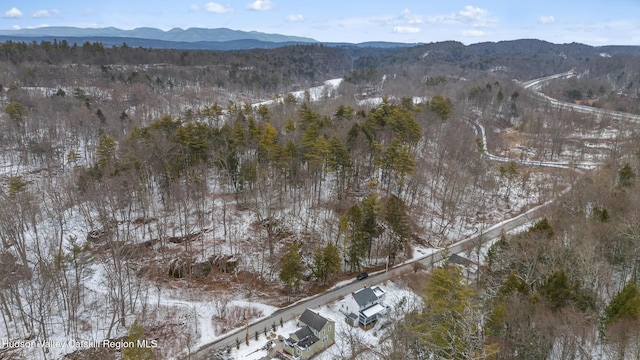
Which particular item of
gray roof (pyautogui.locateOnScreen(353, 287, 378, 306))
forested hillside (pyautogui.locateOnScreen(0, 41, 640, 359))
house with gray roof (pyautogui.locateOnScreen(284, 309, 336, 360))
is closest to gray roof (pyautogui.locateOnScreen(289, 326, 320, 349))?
house with gray roof (pyautogui.locateOnScreen(284, 309, 336, 360))

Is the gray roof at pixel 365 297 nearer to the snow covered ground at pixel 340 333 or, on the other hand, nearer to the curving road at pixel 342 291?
the snow covered ground at pixel 340 333

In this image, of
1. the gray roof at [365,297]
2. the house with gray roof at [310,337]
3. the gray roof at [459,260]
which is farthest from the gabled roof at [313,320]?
the gray roof at [459,260]

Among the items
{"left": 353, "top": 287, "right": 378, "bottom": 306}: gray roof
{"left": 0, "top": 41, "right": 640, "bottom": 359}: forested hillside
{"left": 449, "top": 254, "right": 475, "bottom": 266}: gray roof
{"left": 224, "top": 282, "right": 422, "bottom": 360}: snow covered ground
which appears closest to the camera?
{"left": 0, "top": 41, "right": 640, "bottom": 359}: forested hillside

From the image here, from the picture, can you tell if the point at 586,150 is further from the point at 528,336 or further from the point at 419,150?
the point at 528,336

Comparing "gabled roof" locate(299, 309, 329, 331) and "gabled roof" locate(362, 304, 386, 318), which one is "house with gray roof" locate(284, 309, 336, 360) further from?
"gabled roof" locate(362, 304, 386, 318)

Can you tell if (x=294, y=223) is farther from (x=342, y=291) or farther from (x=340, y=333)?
(x=340, y=333)

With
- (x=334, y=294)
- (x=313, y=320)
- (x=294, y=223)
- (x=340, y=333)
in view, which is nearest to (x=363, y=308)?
(x=340, y=333)
